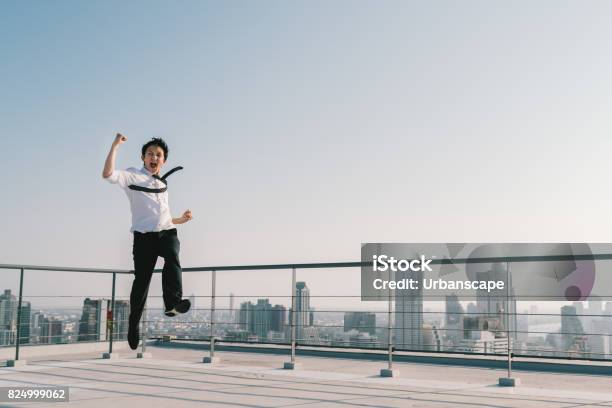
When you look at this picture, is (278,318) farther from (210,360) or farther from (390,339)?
(390,339)

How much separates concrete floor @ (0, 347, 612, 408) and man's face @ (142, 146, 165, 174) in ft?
5.88

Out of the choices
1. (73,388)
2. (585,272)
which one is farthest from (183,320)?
(585,272)

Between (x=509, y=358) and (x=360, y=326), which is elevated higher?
(x=360, y=326)

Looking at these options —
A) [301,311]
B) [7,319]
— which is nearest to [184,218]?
[301,311]

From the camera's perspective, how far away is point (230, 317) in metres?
7.14

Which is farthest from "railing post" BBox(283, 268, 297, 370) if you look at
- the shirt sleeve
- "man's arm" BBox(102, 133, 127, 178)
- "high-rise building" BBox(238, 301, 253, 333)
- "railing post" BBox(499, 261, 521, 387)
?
"man's arm" BBox(102, 133, 127, 178)

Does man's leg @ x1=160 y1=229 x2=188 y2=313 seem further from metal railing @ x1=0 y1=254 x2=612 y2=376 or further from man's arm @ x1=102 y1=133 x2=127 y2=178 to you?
metal railing @ x1=0 y1=254 x2=612 y2=376

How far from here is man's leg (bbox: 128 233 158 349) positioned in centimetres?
278

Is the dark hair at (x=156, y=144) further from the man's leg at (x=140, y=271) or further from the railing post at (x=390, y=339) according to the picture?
the railing post at (x=390, y=339)

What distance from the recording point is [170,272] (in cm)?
280

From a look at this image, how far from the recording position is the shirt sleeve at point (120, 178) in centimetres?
263

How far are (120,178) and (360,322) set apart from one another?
4436mm

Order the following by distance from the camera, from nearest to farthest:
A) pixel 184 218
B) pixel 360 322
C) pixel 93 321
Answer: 1. pixel 184 218
2. pixel 360 322
3. pixel 93 321

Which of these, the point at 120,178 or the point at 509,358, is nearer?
the point at 120,178
